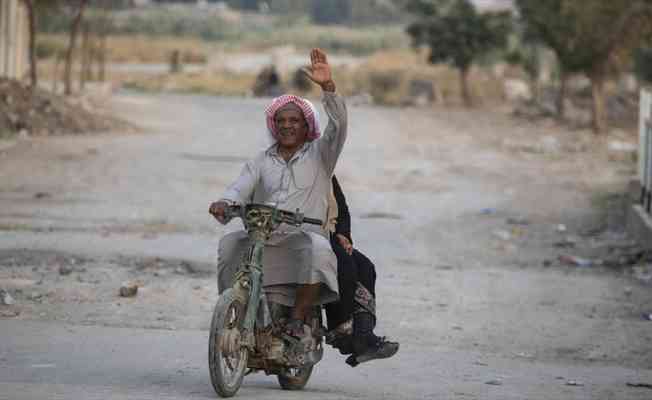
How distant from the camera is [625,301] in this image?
38.4 ft

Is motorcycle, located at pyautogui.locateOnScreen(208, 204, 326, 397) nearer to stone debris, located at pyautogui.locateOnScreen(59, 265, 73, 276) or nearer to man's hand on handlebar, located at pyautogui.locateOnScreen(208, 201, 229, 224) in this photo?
man's hand on handlebar, located at pyautogui.locateOnScreen(208, 201, 229, 224)

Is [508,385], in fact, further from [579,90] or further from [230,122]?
[579,90]

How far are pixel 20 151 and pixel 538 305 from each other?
13.1 metres

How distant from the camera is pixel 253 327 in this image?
644 centimetres

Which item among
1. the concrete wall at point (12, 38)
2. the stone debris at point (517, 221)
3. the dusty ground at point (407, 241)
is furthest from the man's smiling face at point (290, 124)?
the concrete wall at point (12, 38)

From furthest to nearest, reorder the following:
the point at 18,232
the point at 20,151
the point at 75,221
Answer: the point at 20,151 → the point at 75,221 → the point at 18,232

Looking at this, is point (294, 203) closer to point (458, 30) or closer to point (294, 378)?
point (294, 378)

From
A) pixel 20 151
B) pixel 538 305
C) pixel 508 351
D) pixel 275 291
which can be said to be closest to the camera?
pixel 275 291

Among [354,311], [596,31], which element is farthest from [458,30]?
[354,311]

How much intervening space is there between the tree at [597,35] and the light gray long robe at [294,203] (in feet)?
90.1

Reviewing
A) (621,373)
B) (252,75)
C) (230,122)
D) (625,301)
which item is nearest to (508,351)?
(621,373)

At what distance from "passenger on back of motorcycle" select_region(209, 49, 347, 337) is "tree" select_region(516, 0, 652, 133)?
90.1 ft

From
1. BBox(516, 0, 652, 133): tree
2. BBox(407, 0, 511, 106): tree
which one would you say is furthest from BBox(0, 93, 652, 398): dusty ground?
BBox(407, 0, 511, 106): tree

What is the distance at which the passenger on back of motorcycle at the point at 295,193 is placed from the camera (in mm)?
6516
